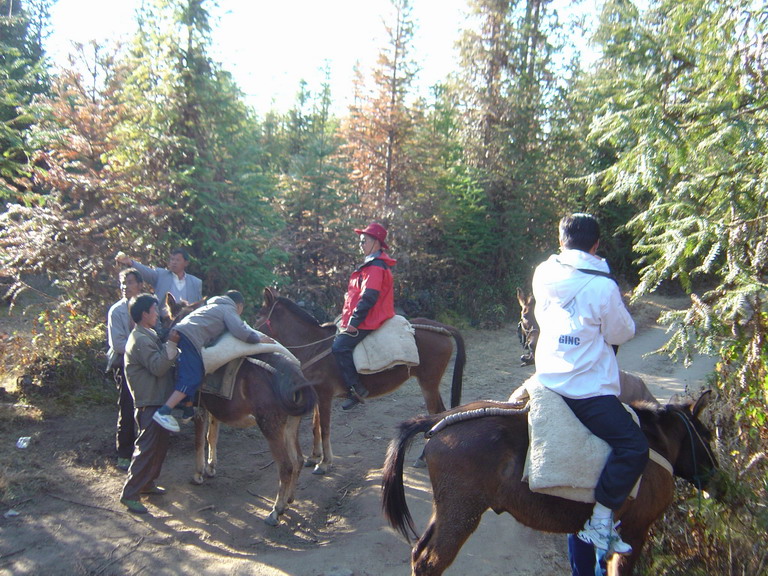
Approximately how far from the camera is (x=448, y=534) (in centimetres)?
348

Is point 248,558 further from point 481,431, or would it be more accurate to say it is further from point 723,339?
point 723,339

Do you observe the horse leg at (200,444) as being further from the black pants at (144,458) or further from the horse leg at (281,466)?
the horse leg at (281,466)

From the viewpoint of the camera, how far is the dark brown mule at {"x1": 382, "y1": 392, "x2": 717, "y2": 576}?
347 cm

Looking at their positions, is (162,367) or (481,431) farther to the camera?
(162,367)

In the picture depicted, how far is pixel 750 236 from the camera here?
479 centimetres

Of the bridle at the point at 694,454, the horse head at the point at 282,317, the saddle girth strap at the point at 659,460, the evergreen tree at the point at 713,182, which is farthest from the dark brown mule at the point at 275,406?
the evergreen tree at the point at 713,182

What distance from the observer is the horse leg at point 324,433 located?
21.9ft

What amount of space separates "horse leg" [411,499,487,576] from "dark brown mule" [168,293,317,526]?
2229 millimetres

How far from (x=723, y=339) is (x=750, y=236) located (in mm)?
893

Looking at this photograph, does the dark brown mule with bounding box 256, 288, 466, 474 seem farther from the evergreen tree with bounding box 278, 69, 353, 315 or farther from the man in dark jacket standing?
the evergreen tree with bounding box 278, 69, 353, 315

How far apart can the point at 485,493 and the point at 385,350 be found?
3.21 metres

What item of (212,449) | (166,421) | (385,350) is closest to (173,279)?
(212,449)

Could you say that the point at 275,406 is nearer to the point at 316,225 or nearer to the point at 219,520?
the point at 219,520

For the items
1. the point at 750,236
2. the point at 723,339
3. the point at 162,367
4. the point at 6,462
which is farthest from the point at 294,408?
the point at 750,236
